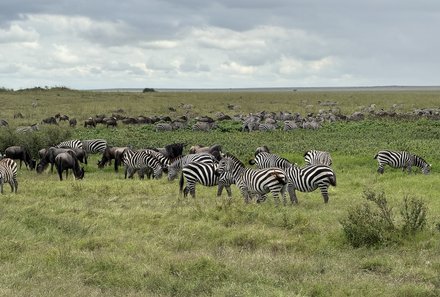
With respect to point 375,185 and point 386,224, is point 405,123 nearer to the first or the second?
point 375,185

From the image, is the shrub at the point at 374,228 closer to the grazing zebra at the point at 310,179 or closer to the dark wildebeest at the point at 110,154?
the grazing zebra at the point at 310,179

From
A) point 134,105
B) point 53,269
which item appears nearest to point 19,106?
point 134,105

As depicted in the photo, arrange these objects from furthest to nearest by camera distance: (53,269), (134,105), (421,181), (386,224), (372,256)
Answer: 1. (134,105)
2. (421,181)
3. (386,224)
4. (372,256)
5. (53,269)

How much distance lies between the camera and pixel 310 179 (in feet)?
46.5

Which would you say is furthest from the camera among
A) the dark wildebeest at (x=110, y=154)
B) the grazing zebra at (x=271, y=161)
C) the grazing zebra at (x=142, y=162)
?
the dark wildebeest at (x=110, y=154)

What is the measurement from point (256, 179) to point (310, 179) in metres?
1.60

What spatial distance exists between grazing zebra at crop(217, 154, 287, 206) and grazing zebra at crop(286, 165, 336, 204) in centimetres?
71

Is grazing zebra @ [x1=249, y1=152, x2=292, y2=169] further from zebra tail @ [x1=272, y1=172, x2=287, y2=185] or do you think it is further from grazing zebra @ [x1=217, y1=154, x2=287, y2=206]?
zebra tail @ [x1=272, y1=172, x2=287, y2=185]

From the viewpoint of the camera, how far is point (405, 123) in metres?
36.3

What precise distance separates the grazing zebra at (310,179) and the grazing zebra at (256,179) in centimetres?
71

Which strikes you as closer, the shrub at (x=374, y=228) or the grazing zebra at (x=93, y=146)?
the shrub at (x=374, y=228)

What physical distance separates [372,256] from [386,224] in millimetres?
1158

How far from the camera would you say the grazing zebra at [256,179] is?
520 inches

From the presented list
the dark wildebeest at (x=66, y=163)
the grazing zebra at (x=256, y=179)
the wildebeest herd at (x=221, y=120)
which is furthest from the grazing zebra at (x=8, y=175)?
the wildebeest herd at (x=221, y=120)
